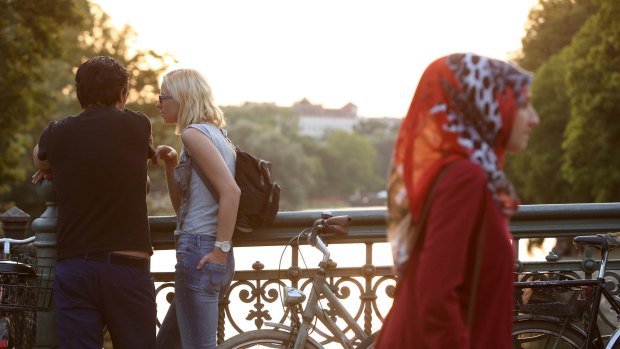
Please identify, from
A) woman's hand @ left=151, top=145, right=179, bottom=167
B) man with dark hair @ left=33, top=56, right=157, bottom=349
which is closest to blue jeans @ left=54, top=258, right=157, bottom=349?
man with dark hair @ left=33, top=56, right=157, bottom=349

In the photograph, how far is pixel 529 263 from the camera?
588 cm

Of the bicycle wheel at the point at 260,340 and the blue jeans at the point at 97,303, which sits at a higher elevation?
the blue jeans at the point at 97,303

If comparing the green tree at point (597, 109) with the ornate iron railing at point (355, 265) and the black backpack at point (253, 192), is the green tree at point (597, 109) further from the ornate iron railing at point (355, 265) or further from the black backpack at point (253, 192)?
the black backpack at point (253, 192)

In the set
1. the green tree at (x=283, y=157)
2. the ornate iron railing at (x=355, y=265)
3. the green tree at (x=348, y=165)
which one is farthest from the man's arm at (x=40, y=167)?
the green tree at (x=348, y=165)

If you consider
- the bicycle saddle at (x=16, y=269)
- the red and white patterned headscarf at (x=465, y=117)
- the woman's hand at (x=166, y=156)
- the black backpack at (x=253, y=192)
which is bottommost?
the bicycle saddle at (x=16, y=269)

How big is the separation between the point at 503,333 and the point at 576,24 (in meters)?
50.5

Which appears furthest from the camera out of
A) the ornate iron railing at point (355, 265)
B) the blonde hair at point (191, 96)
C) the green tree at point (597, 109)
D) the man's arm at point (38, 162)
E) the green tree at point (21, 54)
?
the green tree at point (597, 109)

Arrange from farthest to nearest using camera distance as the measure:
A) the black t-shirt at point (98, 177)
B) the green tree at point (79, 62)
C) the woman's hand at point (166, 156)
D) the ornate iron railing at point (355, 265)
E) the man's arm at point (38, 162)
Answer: the green tree at point (79, 62), the ornate iron railing at point (355, 265), the woman's hand at point (166, 156), the man's arm at point (38, 162), the black t-shirt at point (98, 177)

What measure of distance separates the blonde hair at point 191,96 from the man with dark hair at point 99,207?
0.27 metres

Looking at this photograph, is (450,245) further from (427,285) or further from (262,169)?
(262,169)

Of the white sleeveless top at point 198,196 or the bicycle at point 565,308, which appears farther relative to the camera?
the bicycle at point 565,308

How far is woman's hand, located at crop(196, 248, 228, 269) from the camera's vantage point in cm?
464

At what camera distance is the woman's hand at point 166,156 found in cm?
480

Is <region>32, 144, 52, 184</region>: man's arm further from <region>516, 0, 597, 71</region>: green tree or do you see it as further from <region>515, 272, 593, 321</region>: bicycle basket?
<region>516, 0, 597, 71</region>: green tree
